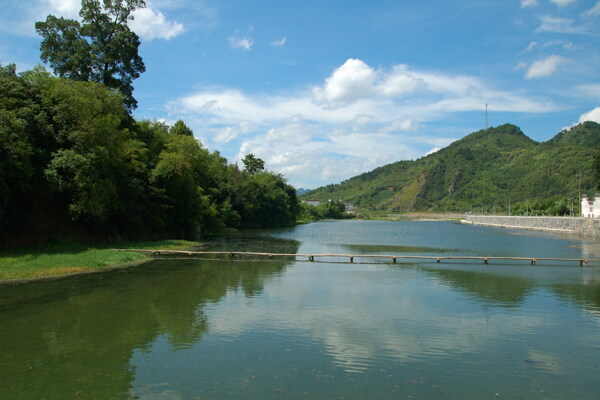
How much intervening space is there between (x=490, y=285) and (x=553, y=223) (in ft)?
247

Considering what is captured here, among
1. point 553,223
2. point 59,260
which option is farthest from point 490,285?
point 553,223

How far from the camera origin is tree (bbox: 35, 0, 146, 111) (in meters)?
44.8

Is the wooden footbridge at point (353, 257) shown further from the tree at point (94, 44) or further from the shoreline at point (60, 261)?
the tree at point (94, 44)

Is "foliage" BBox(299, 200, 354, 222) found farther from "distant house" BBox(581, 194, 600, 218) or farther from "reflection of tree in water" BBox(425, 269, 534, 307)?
"reflection of tree in water" BBox(425, 269, 534, 307)

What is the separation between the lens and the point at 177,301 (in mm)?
20422

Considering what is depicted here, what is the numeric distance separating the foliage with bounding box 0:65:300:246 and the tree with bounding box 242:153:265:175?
→ 227 feet

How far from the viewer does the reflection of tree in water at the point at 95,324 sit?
36.3 ft

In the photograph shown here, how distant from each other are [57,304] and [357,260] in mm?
24856

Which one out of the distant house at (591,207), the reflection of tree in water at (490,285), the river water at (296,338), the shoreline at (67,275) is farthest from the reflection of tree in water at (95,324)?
the distant house at (591,207)

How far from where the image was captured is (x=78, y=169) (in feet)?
105

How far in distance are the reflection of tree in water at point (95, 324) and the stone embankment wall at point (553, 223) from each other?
6970 cm

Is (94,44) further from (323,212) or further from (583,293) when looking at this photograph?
(323,212)

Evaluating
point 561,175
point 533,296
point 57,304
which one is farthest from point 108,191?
point 561,175

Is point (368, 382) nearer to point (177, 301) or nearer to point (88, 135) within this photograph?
point (177, 301)
